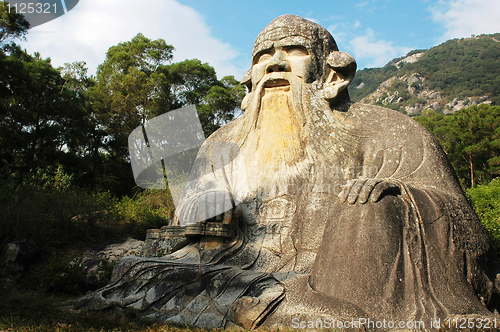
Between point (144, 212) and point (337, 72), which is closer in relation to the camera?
point (337, 72)

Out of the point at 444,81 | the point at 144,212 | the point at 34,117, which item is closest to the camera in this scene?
the point at 144,212

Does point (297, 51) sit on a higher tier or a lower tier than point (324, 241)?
higher

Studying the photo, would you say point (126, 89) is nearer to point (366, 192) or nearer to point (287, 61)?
point (287, 61)

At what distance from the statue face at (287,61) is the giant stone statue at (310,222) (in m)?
0.01

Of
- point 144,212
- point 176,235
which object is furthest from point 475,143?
point 176,235

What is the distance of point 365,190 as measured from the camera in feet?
9.07

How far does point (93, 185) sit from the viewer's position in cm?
1416

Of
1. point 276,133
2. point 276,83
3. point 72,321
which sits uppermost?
point 276,83

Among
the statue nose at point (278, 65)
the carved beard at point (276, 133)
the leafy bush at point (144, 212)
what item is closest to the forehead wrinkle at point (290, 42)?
the statue nose at point (278, 65)

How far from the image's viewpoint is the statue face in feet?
13.0

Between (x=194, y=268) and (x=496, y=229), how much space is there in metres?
6.04

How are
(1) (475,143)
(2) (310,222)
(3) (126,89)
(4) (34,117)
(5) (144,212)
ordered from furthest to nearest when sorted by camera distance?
(1) (475,143) < (3) (126,89) < (4) (34,117) < (5) (144,212) < (2) (310,222)

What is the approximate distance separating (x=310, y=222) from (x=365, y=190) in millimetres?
924

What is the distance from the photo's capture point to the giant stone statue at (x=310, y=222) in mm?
2486
